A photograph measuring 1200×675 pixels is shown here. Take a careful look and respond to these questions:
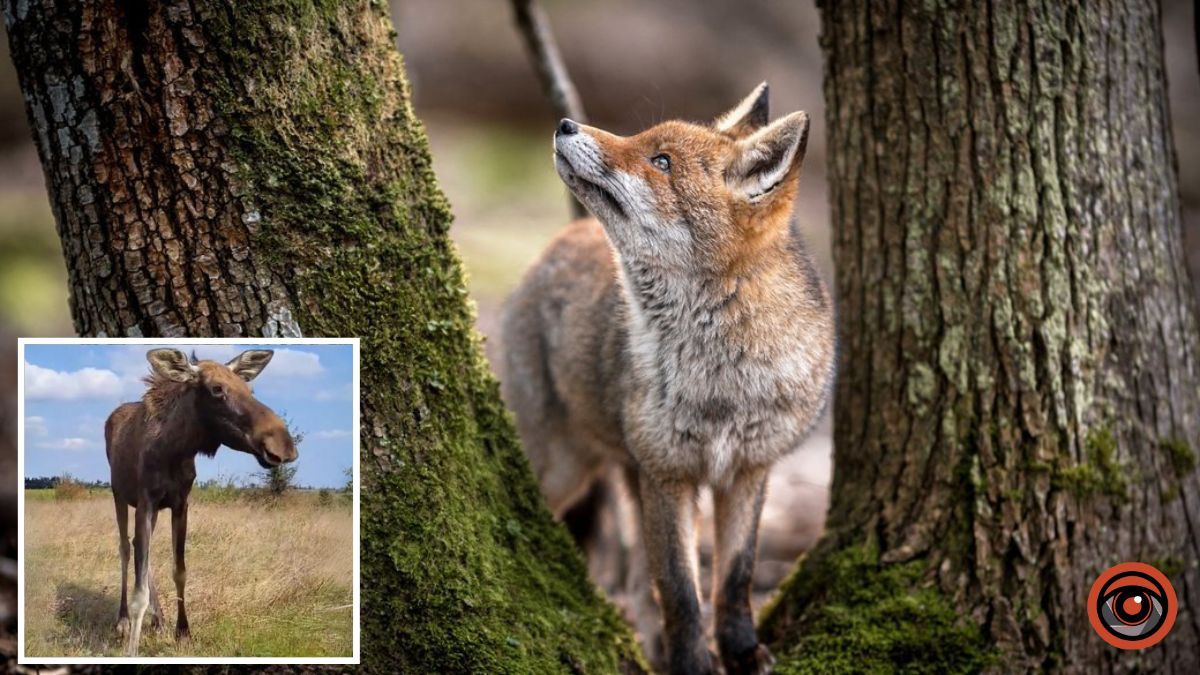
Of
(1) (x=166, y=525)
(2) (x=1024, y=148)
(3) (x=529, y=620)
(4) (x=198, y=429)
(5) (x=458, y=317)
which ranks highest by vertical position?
(2) (x=1024, y=148)

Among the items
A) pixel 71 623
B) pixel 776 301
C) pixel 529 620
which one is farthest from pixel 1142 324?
pixel 71 623

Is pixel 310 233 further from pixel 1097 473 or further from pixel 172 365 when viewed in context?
pixel 1097 473

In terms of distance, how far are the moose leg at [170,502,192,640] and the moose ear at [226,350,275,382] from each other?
0.51 m

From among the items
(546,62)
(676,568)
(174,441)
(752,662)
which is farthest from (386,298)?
(546,62)

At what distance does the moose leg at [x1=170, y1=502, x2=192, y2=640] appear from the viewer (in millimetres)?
3713

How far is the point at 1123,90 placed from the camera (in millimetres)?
5016

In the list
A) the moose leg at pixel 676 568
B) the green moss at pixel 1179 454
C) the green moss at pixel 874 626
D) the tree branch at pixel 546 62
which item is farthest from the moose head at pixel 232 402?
the green moss at pixel 1179 454

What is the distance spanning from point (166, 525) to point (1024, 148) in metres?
4.00

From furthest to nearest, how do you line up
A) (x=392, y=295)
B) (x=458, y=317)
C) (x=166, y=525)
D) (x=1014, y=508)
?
(x=1014, y=508) < (x=458, y=317) < (x=392, y=295) < (x=166, y=525)

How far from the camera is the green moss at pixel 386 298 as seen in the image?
3910 mm

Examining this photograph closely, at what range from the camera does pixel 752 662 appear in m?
5.06

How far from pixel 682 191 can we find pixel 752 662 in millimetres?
2235

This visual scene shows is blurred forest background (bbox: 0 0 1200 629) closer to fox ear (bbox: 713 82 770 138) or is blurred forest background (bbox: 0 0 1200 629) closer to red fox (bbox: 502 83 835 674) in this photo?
fox ear (bbox: 713 82 770 138)

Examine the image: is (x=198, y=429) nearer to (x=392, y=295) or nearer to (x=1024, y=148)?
(x=392, y=295)
